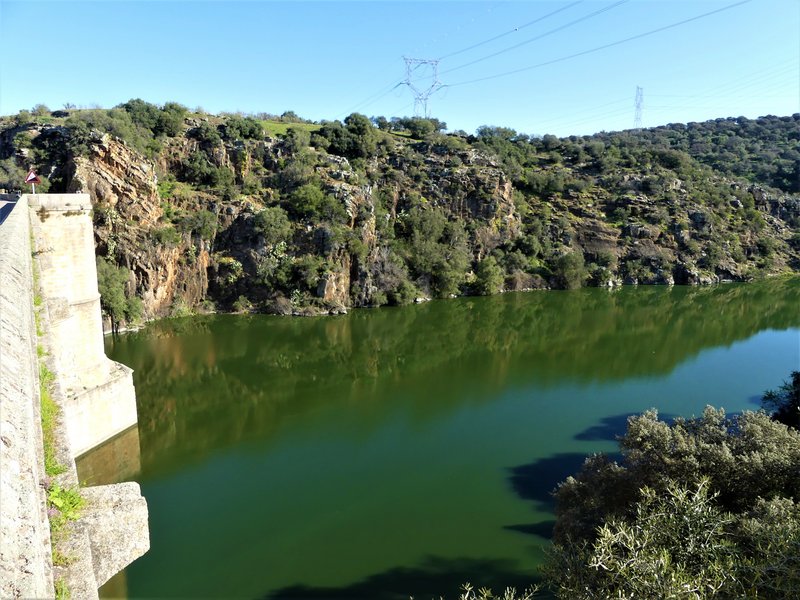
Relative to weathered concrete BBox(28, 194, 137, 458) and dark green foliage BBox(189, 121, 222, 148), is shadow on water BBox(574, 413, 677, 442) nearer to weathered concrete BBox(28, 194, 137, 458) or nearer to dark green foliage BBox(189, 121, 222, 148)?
weathered concrete BBox(28, 194, 137, 458)

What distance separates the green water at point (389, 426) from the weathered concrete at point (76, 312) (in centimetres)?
208

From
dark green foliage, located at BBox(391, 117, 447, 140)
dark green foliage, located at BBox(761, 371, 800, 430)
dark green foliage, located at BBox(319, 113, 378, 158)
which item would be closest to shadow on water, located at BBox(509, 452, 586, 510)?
dark green foliage, located at BBox(761, 371, 800, 430)

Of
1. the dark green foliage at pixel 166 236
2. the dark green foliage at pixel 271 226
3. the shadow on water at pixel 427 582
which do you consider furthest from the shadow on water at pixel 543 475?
the dark green foliage at pixel 166 236

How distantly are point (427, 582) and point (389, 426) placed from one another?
28.8 ft

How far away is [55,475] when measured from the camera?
5.41 m

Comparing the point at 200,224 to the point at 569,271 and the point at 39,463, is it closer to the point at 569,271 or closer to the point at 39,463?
the point at 569,271

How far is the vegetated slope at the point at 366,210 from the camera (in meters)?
35.7

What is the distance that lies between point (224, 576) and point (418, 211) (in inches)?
1593

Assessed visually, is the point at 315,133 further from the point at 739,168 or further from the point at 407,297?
the point at 739,168

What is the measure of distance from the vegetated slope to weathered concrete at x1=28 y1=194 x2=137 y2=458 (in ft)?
49.5

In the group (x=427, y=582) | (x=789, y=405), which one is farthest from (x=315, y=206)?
(x=427, y=582)

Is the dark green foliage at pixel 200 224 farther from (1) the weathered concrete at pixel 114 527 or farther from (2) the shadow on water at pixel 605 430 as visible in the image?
(1) the weathered concrete at pixel 114 527

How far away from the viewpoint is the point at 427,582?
36.6 ft

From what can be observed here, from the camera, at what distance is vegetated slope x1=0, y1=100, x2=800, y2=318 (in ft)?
117
